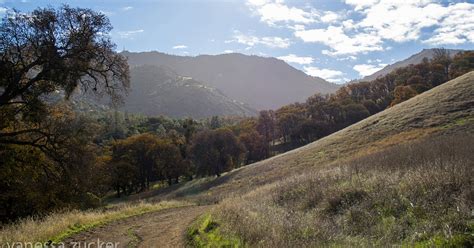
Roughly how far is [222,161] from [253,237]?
67817 millimetres

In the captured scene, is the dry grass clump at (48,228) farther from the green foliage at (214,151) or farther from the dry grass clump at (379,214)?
the green foliage at (214,151)

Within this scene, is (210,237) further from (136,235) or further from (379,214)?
(379,214)

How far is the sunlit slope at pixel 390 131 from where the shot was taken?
3809 centimetres

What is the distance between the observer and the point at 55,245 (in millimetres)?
12164

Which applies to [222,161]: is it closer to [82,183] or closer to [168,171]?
[168,171]

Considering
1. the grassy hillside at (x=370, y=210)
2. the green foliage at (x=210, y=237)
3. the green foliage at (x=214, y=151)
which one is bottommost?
the green foliage at (x=214, y=151)

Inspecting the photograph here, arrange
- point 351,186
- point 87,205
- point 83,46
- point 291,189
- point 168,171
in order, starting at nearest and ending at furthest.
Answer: point 351,186 → point 83,46 → point 291,189 → point 87,205 → point 168,171

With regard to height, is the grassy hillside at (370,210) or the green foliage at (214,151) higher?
the grassy hillside at (370,210)

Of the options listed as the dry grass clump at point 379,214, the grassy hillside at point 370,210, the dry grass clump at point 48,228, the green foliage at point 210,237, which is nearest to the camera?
the dry grass clump at point 379,214

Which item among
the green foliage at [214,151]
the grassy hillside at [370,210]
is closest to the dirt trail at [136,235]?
the grassy hillside at [370,210]

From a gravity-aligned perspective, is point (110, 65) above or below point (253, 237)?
above

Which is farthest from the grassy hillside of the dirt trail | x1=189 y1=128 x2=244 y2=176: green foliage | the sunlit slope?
x1=189 y1=128 x2=244 y2=176: green foliage

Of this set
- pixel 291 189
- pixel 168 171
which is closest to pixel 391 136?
pixel 291 189

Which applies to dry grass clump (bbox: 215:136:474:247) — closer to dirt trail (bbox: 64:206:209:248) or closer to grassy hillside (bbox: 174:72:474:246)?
grassy hillside (bbox: 174:72:474:246)
